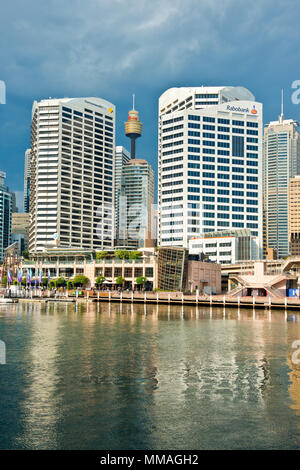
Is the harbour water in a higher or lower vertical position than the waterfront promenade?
higher

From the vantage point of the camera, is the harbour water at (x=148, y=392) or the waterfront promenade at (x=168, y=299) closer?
the harbour water at (x=148, y=392)

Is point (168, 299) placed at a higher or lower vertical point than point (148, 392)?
lower

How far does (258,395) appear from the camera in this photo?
38281 mm

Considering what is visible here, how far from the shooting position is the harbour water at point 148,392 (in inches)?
1157

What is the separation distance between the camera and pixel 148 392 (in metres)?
38.8

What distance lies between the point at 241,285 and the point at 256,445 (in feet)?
467

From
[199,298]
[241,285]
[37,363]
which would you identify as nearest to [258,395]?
[37,363]

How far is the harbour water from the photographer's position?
96.4 feet

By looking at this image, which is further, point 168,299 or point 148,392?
point 168,299

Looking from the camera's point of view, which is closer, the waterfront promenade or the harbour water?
the harbour water

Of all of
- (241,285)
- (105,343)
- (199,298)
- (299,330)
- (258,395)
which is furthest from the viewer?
(241,285)

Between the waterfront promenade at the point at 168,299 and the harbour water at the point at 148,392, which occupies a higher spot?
the harbour water at the point at 148,392
